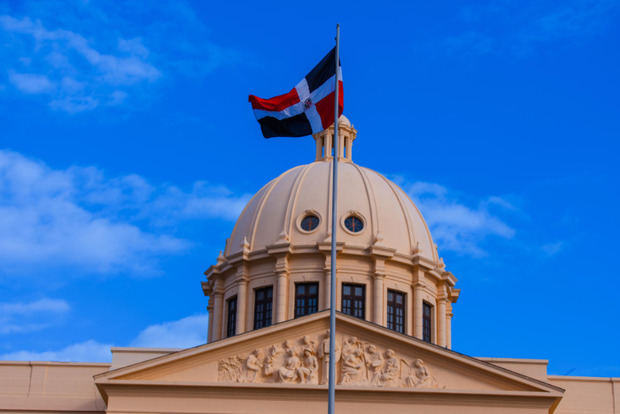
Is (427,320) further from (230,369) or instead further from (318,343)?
(230,369)

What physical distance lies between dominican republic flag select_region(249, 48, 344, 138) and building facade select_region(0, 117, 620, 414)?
11116mm

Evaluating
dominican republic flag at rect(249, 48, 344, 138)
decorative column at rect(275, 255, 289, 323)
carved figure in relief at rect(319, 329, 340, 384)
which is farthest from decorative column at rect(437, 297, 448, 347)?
dominican republic flag at rect(249, 48, 344, 138)

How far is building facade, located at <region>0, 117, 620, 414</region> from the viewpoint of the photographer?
1529 inches

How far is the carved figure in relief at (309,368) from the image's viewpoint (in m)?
39.1

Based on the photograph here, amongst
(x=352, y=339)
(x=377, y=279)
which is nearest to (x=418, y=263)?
(x=377, y=279)

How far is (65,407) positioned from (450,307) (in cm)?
2240

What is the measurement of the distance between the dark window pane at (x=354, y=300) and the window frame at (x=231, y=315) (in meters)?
5.72

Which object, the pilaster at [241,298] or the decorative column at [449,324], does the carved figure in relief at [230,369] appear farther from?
the decorative column at [449,324]

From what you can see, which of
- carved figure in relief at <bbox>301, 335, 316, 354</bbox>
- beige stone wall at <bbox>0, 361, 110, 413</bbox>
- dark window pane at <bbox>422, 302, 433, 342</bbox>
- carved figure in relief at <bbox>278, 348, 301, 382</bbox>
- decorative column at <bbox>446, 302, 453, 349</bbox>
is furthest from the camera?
decorative column at <bbox>446, 302, 453, 349</bbox>

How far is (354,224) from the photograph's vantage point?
53000mm

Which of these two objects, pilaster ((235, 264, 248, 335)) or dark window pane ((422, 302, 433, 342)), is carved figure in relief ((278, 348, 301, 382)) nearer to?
pilaster ((235, 264, 248, 335))

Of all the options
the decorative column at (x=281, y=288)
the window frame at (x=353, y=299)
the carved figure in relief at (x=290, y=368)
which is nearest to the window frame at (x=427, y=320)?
the window frame at (x=353, y=299)

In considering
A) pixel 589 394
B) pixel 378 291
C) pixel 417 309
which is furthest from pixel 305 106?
pixel 417 309

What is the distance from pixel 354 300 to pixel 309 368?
11845 mm
